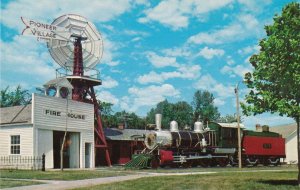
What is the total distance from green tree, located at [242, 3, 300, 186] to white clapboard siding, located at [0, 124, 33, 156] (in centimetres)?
1980

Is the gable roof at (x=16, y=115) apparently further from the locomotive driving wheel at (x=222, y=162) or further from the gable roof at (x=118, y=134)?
the locomotive driving wheel at (x=222, y=162)

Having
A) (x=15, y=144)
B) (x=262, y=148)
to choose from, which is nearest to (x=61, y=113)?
(x=15, y=144)

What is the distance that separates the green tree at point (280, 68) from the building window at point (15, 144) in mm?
21264

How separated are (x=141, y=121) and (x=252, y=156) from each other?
4695 cm

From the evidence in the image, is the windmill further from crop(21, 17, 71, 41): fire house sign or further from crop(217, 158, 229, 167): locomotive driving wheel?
Result: crop(217, 158, 229, 167): locomotive driving wheel

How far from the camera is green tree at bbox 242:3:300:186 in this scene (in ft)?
62.8

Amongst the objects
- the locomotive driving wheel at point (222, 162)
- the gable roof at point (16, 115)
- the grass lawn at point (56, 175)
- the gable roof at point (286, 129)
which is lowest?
the locomotive driving wheel at point (222, 162)

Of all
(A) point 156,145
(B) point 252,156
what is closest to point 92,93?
(A) point 156,145

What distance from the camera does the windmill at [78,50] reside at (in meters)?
40.4

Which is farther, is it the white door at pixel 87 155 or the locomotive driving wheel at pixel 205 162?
the locomotive driving wheel at pixel 205 162

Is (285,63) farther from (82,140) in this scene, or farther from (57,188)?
(82,140)

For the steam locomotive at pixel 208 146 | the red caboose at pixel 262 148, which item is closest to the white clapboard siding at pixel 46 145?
the steam locomotive at pixel 208 146

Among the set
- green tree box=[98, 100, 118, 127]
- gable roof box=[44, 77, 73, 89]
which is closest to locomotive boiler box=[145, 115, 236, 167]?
gable roof box=[44, 77, 73, 89]

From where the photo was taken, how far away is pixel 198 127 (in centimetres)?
4438
